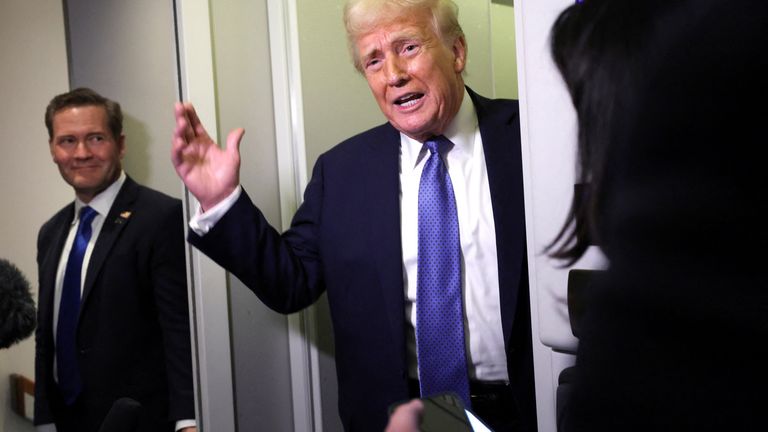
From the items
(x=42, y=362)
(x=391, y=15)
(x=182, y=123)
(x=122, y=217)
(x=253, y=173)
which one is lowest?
(x=42, y=362)

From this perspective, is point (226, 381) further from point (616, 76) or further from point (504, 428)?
point (616, 76)

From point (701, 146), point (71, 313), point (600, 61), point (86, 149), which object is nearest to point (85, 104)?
point (86, 149)

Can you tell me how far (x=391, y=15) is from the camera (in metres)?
1.76

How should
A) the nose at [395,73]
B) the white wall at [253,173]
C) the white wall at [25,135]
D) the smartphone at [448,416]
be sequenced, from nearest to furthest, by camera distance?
the smartphone at [448,416], the white wall at [25,135], the nose at [395,73], the white wall at [253,173]

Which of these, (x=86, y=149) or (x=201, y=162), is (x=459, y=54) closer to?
(x=201, y=162)

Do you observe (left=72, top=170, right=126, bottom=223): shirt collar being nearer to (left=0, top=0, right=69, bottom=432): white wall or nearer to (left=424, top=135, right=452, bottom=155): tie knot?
(left=0, top=0, right=69, bottom=432): white wall

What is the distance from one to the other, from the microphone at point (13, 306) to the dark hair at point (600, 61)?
107 cm

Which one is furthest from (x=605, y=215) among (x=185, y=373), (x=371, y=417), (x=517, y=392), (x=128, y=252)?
(x=185, y=373)

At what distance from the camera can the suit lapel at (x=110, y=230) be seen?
1.70 metres

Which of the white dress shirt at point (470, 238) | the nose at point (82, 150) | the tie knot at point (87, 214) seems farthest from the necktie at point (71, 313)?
the white dress shirt at point (470, 238)

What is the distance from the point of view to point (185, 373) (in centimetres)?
192

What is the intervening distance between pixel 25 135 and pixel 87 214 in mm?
230

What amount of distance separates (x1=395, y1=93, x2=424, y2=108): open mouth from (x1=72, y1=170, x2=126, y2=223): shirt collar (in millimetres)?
705

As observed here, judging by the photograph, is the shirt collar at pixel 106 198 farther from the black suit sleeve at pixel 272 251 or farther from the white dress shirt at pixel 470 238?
the white dress shirt at pixel 470 238
